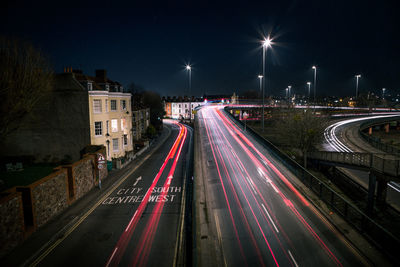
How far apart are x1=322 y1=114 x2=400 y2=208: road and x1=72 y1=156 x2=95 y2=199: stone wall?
29503mm

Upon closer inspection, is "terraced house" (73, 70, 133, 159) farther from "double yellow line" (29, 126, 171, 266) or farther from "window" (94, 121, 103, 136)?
"double yellow line" (29, 126, 171, 266)

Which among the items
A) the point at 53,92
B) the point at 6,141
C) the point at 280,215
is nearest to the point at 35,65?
the point at 53,92

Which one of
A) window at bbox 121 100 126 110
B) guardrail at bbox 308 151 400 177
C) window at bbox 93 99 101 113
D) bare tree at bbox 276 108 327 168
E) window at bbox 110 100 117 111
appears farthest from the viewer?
window at bbox 121 100 126 110

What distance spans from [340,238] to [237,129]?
34203 mm

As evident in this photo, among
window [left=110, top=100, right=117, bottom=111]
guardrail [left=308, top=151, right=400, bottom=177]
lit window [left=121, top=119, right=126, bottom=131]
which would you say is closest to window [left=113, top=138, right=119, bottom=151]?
lit window [left=121, top=119, right=126, bottom=131]

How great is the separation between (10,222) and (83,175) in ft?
25.4

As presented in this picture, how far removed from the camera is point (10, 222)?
1195 cm

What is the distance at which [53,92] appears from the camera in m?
27.0

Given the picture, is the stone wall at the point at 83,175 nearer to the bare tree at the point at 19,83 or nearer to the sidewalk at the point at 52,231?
the sidewalk at the point at 52,231

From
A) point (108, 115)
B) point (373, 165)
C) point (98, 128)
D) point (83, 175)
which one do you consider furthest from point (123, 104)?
point (373, 165)

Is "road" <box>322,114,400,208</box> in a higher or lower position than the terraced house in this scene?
lower

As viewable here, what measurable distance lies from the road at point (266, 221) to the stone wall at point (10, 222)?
11313 mm

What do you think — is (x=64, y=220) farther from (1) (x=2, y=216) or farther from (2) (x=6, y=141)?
(2) (x=6, y=141)

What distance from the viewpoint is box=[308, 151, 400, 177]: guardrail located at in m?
16.4
